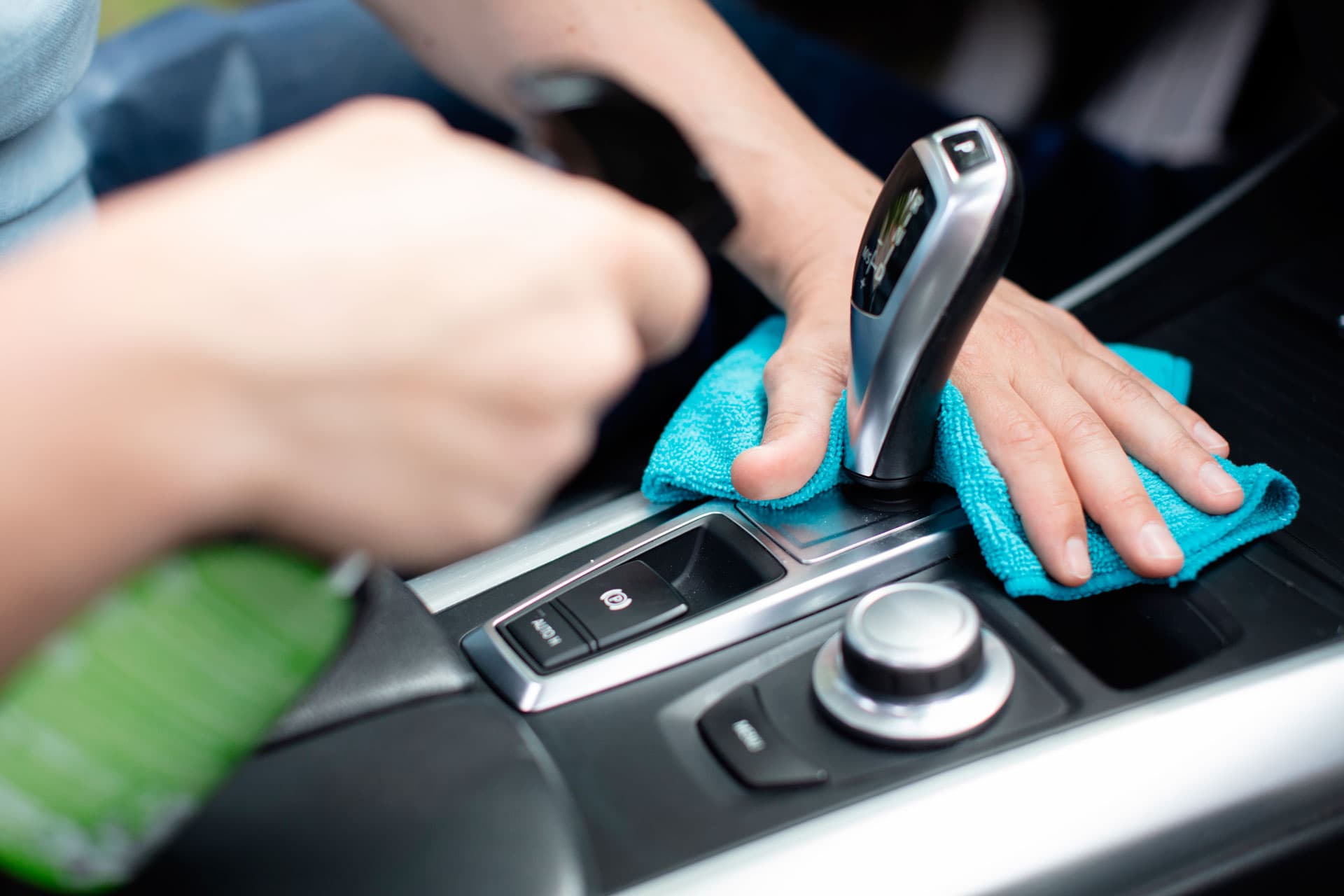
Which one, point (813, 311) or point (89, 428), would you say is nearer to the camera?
point (89, 428)

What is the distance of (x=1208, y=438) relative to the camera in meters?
0.56

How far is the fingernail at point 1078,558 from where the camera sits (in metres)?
0.49

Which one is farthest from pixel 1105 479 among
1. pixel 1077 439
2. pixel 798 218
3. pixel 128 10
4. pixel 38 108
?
pixel 128 10

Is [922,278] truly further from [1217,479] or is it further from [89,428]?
[89,428]

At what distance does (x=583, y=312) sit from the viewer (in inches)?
11.2

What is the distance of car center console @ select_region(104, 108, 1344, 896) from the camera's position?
388 millimetres

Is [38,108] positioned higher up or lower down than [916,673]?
higher up

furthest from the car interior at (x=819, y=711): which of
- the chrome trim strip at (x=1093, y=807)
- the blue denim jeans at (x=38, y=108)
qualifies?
the blue denim jeans at (x=38, y=108)

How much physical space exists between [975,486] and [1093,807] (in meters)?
0.15

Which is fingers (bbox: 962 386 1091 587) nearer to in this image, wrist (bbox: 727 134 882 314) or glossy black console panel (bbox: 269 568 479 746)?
wrist (bbox: 727 134 882 314)

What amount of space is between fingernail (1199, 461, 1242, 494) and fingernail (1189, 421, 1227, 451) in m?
0.04

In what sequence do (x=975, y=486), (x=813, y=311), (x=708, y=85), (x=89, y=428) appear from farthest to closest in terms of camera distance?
(x=708, y=85), (x=813, y=311), (x=975, y=486), (x=89, y=428)

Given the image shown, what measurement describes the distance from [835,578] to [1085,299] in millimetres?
353

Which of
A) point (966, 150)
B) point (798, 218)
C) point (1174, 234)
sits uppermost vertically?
point (966, 150)
